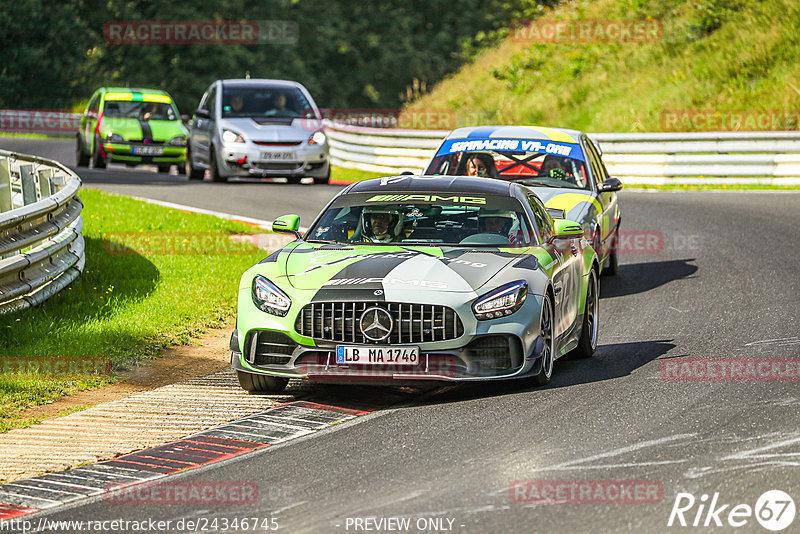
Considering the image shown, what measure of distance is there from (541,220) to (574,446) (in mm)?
3176

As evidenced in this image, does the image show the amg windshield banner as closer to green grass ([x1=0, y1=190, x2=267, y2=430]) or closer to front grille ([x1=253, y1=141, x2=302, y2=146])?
green grass ([x1=0, y1=190, x2=267, y2=430])

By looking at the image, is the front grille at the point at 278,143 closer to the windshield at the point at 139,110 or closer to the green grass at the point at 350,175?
the green grass at the point at 350,175

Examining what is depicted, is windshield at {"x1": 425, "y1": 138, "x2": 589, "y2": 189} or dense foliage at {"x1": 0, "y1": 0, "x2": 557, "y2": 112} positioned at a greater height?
windshield at {"x1": 425, "y1": 138, "x2": 589, "y2": 189}

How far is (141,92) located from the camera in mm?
28031

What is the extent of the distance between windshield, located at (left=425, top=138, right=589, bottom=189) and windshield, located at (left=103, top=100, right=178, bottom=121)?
585 inches

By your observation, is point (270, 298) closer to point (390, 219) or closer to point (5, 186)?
point (390, 219)

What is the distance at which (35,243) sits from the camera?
36.0 ft
